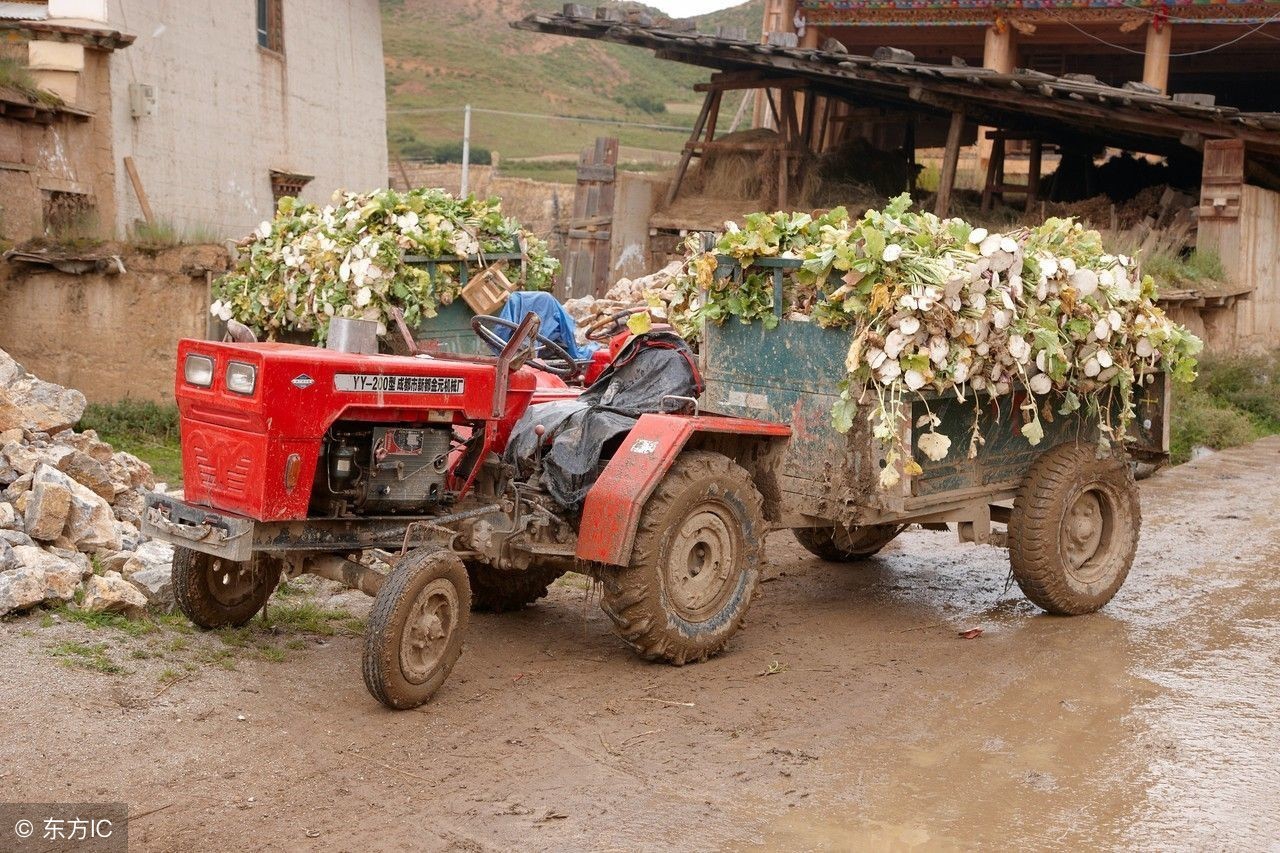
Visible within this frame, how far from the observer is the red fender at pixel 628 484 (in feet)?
18.4

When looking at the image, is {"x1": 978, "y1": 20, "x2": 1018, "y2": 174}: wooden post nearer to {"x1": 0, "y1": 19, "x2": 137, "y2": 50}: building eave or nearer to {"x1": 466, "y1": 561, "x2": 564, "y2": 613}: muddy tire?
{"x1": 0, "y1": 19, "x2": 137, "y2": 50}: building eave

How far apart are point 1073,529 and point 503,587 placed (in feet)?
10.1

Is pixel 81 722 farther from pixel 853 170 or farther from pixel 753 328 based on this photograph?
pixel 853 170

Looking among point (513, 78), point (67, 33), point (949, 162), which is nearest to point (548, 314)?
point (67, 33)

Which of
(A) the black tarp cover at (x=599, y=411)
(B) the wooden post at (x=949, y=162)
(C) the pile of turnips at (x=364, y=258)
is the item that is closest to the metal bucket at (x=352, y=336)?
(A) the black tarp cover at (x=599, y=411)

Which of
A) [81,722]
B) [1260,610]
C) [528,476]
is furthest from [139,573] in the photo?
[1260,610]

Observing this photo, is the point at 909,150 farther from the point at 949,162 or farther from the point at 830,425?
the point at 830,425

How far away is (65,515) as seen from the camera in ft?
21.7

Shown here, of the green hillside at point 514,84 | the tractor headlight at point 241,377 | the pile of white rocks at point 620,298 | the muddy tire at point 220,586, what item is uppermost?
the green hillside at point 514,84

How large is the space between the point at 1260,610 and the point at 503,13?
5312 cm

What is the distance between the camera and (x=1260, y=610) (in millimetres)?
7312

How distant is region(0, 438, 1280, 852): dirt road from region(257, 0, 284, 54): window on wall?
42.0 ft

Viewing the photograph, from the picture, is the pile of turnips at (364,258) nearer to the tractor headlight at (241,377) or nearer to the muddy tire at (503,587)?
the muddy tire at (503,587)

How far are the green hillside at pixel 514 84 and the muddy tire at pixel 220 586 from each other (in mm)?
29576
